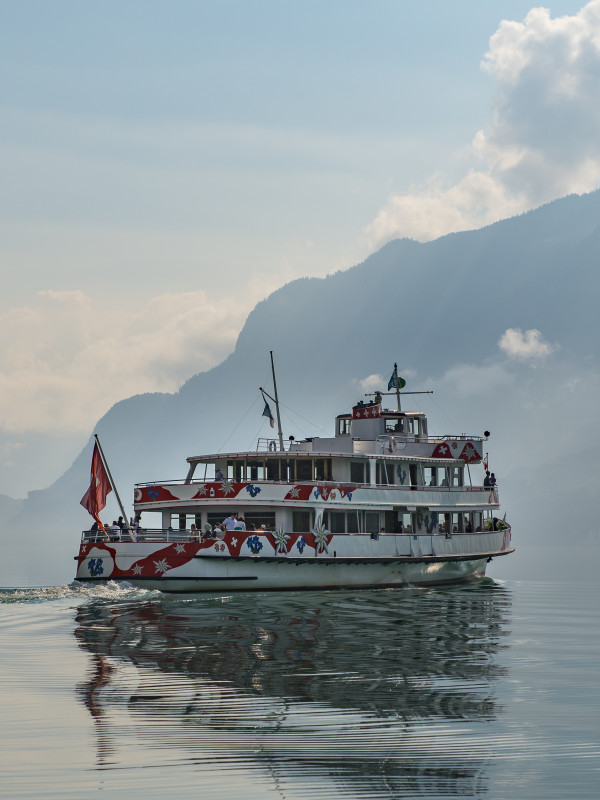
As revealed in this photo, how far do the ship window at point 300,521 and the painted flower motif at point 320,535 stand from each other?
527mm

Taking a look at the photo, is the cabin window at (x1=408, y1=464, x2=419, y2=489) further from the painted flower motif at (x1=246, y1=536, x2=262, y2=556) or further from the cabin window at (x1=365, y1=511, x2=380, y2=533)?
the painted flower motif at (x1=246, y1=536, x2=262, y2=556)

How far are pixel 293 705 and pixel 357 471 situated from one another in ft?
83.0

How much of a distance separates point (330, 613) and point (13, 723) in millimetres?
18399

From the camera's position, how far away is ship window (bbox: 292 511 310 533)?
4156 centimetres

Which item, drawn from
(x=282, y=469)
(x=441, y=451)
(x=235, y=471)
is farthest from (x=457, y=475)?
(x=235, y=471)

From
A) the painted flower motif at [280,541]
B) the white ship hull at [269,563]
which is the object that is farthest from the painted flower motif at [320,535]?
the painted flower motif at [280,541]

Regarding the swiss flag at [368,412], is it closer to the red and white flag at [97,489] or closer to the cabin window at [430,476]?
the cabin window at [430,476]

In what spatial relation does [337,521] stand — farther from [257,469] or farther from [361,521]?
[257,469]

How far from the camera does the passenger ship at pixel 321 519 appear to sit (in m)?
37.8

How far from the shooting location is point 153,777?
14453 millimetres

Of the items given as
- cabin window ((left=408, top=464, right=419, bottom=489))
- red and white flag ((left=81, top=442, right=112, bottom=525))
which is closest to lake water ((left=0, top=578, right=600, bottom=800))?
red and white flag ((left=81, top=442, right=112, bottom=525))

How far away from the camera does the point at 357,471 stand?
144ft

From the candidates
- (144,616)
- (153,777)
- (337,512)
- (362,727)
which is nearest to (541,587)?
(337,512)

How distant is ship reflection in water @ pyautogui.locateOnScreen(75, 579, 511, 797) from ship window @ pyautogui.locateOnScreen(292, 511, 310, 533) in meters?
6.40
